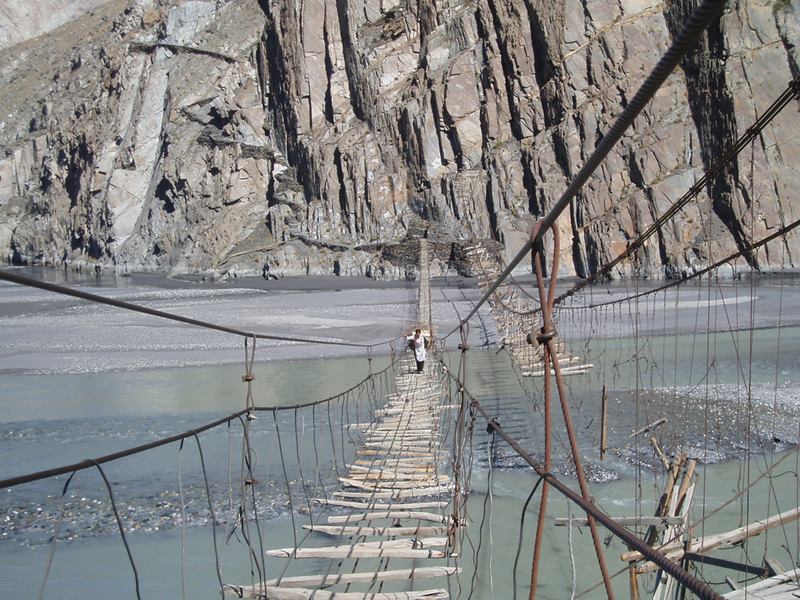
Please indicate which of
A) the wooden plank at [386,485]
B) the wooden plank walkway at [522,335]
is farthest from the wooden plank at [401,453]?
the wooden plank walkway at [522,335]

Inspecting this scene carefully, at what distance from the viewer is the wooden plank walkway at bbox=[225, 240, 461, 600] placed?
3939 millimetres

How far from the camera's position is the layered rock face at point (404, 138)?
33.3m

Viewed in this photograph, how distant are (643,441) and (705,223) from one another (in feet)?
82.9

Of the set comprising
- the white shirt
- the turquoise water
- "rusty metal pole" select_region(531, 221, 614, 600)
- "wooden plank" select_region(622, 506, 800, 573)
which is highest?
"rusty metal pole" select_region(531, 221, 614, 600)

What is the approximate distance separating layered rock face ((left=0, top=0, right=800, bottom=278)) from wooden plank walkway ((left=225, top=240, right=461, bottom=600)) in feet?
68.9

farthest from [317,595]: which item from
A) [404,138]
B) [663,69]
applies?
[404,138]

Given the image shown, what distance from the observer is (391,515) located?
16.0 feet

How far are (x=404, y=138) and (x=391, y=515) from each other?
37.1 metres

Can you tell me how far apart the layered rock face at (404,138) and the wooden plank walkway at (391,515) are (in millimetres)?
20993

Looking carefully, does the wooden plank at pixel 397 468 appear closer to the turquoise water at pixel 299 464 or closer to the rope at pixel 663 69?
the turquoise water at pixel 299 464

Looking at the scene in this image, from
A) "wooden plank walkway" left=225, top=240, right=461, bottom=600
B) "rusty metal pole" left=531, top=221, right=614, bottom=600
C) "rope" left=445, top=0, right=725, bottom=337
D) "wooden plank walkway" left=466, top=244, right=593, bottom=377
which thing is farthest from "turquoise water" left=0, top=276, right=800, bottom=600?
"rope" left=445, top=0, right=725, bottom=337

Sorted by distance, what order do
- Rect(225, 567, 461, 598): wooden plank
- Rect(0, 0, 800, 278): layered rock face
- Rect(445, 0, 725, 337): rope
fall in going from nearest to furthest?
Rect(445, 0, 725, 337): rope, Rect(225, 567, 461, 598): wooden plank, Rect(0, 0, 800, 278): layered rock face

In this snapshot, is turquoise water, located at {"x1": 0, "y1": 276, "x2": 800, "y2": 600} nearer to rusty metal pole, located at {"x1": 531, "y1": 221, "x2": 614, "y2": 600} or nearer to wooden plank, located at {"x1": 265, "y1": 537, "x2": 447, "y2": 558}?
wooden plank, located at {"x1": 265, "y1": 537, "x2": 447, "y2": 558}

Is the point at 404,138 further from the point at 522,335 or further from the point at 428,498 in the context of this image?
the point at 428,498
